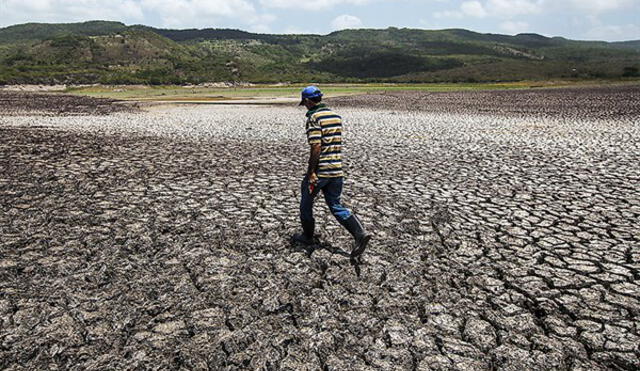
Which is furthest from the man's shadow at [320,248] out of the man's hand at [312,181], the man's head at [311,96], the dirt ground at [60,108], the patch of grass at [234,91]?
the patch of grass at [234,91]

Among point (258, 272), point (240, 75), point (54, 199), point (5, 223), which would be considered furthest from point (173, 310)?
point (240, 75)

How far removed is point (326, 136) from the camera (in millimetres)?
5863

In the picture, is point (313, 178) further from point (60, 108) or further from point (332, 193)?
point (60, 108)

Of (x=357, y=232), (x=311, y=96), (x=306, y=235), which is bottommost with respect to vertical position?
(x=306, y=235)

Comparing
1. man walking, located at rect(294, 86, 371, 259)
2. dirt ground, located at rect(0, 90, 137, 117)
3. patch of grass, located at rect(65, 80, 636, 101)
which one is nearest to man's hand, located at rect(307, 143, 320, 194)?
man walking, located at rect(294, 86, 371, 259)

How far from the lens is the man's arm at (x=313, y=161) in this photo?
19.1ft

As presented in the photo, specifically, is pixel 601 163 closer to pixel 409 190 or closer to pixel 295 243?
pixel 409 190

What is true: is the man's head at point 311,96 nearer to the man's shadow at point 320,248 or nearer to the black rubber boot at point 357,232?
the black rubber boot at point 357,232

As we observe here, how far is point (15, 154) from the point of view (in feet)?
47.3

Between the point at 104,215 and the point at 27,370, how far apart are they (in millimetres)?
4735

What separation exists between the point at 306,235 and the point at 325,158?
158 cm

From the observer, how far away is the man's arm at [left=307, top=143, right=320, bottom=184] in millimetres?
5828

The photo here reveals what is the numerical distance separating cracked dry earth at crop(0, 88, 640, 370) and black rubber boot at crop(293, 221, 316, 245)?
0.24 metres

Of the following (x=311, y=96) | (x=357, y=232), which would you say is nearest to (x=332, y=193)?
(x=357, y=232)
